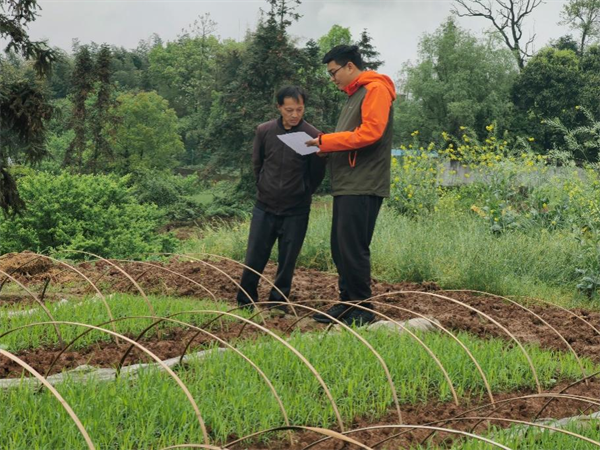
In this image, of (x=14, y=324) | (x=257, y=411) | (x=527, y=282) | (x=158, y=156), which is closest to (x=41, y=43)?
(x=14, y=324)

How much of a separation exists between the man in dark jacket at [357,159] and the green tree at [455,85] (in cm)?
2884

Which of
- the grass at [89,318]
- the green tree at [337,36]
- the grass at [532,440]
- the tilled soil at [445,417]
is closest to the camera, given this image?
the grass at [532,440]

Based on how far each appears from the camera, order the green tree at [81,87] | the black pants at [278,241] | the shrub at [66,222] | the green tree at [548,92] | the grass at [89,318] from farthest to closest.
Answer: the green tree at [548,92] < the green tree at [81,87] < the shrub at [66,222] < the black pants at [278,241] < the grass at [89,318]

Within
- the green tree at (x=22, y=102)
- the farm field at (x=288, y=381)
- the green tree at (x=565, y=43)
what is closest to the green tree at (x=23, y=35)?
the green tree at (x=22, y=102)

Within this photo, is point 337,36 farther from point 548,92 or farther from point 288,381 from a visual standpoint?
point 288,381

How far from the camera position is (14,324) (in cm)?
512

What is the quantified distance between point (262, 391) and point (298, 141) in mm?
2357

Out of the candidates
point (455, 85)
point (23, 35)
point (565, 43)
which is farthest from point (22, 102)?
point (565, 43)

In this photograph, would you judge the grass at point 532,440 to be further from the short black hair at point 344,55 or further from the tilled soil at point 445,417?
the short black hair at point 344,55

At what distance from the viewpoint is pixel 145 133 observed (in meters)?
29.0

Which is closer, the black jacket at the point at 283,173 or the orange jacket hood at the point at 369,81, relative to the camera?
the orange jacket hood at the point at 369,81

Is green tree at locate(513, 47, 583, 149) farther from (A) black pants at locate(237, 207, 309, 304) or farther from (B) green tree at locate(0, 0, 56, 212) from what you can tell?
(A) black pants at locate(237, 207, 309, 304)

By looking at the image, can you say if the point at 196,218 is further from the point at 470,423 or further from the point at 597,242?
the point at 470,423

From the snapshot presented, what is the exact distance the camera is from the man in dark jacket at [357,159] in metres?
5.20
